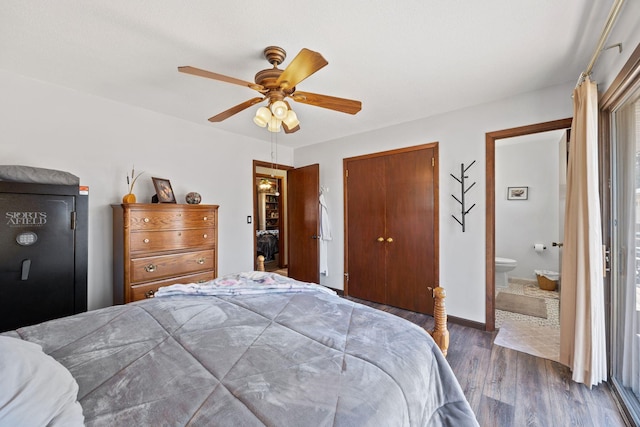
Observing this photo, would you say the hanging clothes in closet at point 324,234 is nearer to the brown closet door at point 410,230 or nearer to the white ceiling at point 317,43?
the brown closet door at point 410,230

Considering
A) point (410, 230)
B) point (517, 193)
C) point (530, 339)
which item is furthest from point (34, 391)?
point (517, 193)

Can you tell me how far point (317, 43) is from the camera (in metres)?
1.78

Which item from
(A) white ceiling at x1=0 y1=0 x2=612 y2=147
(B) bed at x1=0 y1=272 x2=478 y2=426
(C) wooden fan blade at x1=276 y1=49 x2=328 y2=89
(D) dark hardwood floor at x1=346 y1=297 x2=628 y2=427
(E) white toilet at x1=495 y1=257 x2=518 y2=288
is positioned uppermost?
(A) white ceiling at x1=0 y1=0 x2=612 y2=147

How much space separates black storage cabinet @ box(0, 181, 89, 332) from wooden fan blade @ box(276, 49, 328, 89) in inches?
75.6

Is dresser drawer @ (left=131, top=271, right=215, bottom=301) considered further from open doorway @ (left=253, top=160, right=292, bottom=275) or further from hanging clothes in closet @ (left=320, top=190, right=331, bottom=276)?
hanging clothes in closet @ (left=320, top=190, right=331, bottom=276)

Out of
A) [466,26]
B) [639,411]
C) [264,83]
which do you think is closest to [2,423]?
[264,83]

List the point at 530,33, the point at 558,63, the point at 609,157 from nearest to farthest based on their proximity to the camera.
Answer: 1. the point at 530,33
2. the point at 609,157
3. the point at 558,63

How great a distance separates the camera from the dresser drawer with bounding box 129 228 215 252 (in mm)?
2441

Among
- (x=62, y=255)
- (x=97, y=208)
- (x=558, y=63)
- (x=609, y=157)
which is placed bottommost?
(x=62, y=255)

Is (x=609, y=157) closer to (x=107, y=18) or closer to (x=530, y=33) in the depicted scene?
(x=530, y=33)

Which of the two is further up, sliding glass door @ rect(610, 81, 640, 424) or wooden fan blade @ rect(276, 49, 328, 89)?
wooden fan blade @ rect(276, 49, 328, 89)

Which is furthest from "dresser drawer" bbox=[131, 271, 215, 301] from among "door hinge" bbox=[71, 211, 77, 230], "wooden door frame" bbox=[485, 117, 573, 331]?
"wooden door frame" bbox=[485, 117, 573, 331]

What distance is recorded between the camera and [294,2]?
145 centimetres

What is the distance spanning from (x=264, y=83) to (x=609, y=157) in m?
2.40
